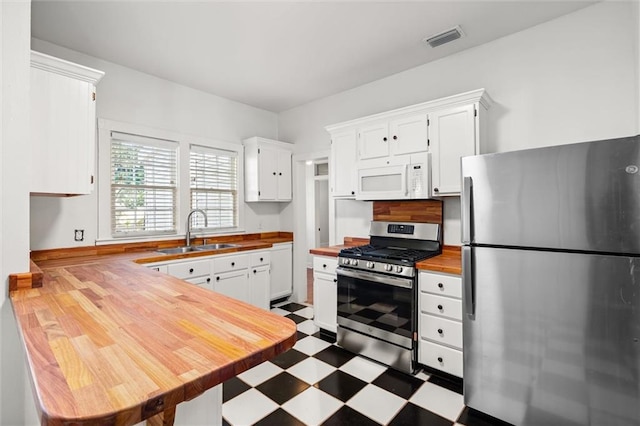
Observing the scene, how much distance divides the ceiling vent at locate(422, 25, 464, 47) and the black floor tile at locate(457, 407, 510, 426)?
2.86 metres

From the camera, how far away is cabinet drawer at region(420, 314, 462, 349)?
7.34 feet

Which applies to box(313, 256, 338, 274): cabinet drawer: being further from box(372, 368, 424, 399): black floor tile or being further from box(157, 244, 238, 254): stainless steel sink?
box(157, 244, 238, 254): stainless steel sink

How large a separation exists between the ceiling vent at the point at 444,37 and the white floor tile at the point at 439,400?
2.84 meters

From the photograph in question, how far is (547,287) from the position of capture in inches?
65.7

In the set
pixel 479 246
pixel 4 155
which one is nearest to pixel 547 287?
pixel 479 246

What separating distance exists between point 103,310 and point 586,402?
7.63ft

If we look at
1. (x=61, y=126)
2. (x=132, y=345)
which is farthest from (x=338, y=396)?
(x=61, y=126)

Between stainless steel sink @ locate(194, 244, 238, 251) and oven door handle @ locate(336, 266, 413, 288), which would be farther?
stainless steel sink @ locate(194, 244, 238, 251)

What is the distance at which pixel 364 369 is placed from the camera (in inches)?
99.5

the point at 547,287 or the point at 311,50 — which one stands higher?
the point at 311,50

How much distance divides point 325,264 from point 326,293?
0.30 m

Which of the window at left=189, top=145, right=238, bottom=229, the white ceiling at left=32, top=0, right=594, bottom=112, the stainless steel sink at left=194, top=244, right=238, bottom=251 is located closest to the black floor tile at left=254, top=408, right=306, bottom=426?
the stainless steel sink at left=194, top=244, right=238, bottom=251

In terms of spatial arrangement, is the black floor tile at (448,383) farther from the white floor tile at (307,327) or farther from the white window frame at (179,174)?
the white window frame at (179,174)

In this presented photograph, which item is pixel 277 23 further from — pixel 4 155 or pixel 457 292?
pixel 457 292
